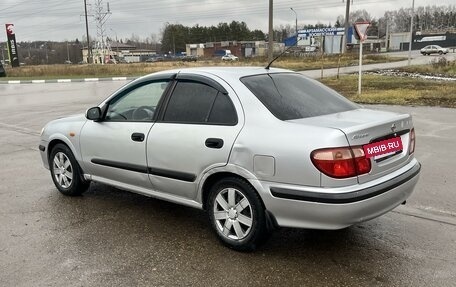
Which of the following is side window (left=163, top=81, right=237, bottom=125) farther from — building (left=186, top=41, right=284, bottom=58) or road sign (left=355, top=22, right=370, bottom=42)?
building (left=186, top=41, right=284, bottom=58)

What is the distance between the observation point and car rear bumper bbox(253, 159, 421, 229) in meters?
3.37

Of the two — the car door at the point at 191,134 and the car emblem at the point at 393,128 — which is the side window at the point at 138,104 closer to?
the car door at the point at 191,134

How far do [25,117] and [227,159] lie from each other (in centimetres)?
1146

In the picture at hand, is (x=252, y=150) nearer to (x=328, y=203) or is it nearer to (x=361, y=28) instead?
(x=328, y=203)

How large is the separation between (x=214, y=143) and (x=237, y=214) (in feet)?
2.09

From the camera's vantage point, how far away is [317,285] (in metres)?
3.36

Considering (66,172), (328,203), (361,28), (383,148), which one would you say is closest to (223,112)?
(328,203)

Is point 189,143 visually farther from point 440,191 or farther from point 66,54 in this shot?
point 66,54

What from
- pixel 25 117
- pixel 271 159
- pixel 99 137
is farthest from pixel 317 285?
pixel 25 117

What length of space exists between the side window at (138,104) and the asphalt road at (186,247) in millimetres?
1061

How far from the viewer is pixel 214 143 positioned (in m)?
3.91

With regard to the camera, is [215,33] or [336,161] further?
[215,33]

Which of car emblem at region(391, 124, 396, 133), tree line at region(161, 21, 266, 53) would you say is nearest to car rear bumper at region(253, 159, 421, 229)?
car emblem at region(391, 124, 396, 133)

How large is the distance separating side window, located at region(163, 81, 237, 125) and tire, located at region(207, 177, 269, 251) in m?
0.57
